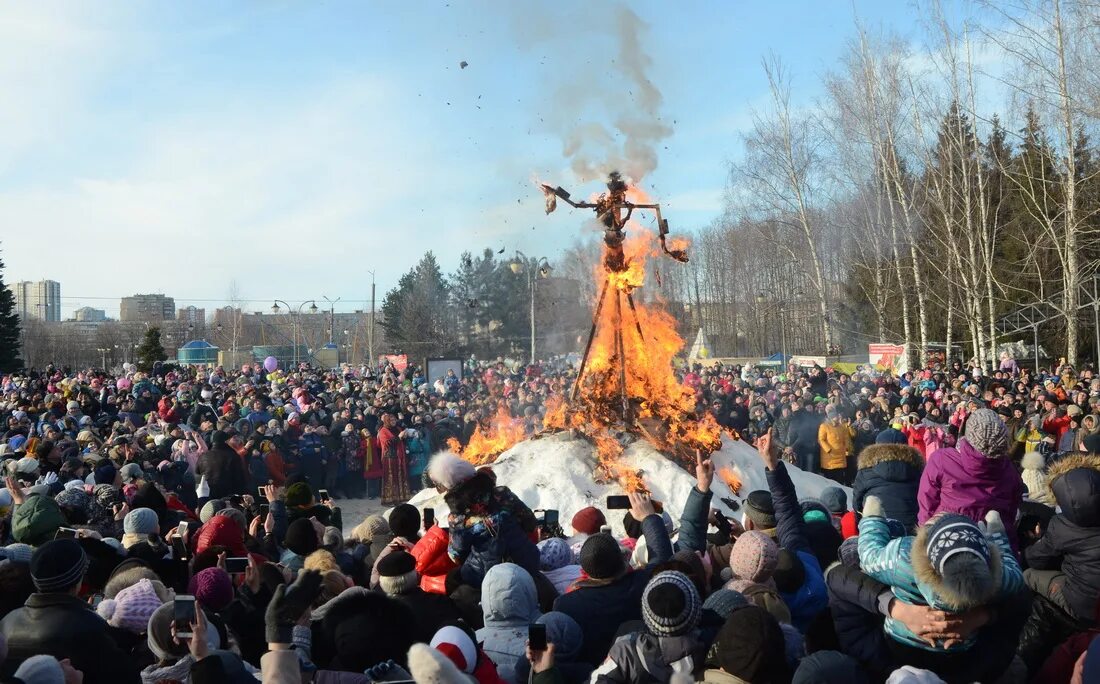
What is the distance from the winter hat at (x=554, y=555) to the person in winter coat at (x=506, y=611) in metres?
1.38

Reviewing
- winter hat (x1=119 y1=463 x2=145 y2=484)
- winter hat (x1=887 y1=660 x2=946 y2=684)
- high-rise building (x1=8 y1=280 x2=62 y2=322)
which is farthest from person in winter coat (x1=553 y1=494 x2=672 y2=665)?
high-rise building (x1=8 y1=280 x2=62 y2=322)

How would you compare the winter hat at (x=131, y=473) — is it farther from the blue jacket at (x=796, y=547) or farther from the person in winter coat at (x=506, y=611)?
the blue jacket at (x=796, y=547)

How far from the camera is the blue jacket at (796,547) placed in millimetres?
4449

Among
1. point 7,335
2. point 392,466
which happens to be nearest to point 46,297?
point 7,335

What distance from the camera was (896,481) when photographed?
6.19 metres

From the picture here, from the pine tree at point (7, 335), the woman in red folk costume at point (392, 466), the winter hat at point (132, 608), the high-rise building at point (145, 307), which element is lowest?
the woman in red folk costume at point (392, 466)

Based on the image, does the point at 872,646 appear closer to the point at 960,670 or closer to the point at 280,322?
the point at 960,670

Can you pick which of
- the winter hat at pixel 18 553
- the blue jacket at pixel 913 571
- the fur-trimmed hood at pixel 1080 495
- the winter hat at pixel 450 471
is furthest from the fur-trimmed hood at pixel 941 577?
the winter hat at pixel 18 553

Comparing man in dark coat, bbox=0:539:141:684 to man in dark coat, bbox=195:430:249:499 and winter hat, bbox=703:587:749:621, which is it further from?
man in dark coat, bbox=195:430:249:499

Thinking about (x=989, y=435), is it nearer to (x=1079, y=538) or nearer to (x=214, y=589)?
(x=1079, y=538)

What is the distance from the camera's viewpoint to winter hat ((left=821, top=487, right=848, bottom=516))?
6868 millimetres

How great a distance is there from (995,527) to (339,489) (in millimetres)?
14767

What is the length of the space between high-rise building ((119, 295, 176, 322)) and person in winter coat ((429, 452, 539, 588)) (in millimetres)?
124599

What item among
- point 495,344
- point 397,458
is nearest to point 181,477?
point 397,458
